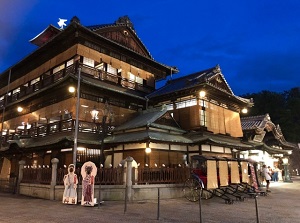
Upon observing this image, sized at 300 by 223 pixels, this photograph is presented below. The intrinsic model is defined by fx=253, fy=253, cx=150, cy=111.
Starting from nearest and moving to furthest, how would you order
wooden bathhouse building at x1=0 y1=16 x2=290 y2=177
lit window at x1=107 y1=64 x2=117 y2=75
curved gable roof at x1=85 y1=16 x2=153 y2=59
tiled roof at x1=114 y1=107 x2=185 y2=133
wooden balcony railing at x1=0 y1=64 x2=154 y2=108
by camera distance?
1. tiled roof at x1=114 y1=107 x2=185 y2=133
2. wooden bathhouse building at x1=0 y1=16 x2=290 y2=177
3. wooden balcony railing at x1=0 y1=64 x2=154 y2=108
4. lit window at x1=107 y1=64 x2=117 y2=75
5. curved gable roof at x1=85 y1=16 x2=153 y2=59

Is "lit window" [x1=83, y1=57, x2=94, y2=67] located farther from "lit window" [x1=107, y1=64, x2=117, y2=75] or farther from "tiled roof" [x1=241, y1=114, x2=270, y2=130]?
"tiled roof" [x1=241, y1=114, x2=270, y2=130]

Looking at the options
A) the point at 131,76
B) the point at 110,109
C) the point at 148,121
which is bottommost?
the point at 148,121

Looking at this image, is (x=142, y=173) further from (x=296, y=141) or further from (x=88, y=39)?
(x=296, y=141)

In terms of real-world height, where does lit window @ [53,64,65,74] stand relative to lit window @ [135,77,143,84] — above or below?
above

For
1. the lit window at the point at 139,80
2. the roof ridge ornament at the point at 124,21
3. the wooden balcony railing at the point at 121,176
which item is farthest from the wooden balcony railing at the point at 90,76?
the wooden balcony railing at the point at 121,176

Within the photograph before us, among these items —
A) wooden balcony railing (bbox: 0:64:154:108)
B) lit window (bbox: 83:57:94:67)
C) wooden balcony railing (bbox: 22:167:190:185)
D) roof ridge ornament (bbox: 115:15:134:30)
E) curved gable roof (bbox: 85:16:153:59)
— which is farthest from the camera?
roof ridge ornament (bbox: 115:15:134:30)

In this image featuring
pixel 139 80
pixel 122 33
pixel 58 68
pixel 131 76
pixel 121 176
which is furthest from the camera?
pixel 139 80

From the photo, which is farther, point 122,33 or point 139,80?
point 139,80

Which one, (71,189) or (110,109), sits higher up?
(110,109)

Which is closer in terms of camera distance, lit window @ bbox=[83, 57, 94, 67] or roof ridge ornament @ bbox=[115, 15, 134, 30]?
lit window @ bbox=[83, 57, 94, 67]

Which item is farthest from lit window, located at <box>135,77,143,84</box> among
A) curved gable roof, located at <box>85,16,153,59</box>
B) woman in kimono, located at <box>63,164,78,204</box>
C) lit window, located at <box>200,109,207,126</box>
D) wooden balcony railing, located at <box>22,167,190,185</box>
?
woman in kimono, located at <box>63,164,78,204</box>

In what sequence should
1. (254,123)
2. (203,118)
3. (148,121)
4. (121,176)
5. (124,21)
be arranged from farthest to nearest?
(254,123) < (124,21) < (203,118) < (148,121) < (121,176)

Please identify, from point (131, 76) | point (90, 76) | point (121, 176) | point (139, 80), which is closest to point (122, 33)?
point (131, 76)

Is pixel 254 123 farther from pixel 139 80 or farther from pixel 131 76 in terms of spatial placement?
pixel 131 76
